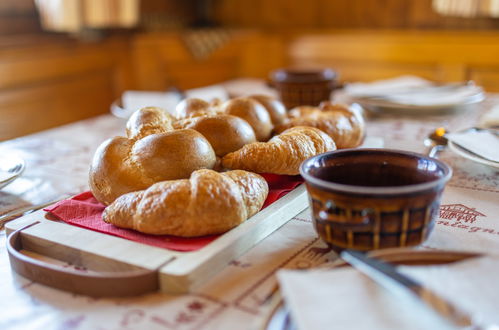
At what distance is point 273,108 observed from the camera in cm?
97

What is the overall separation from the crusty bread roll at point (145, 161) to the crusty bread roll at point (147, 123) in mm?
58

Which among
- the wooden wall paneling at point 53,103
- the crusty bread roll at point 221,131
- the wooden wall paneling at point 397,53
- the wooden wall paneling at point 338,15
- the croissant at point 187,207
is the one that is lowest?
the wooden wall paneling at point 53,103

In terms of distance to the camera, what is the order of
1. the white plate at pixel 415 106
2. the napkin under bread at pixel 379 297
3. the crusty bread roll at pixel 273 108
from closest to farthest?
the napkin under bread at pixel 379 297 → the crusty bread roll at pixel 273 108 → the white plate at pixel 415 106

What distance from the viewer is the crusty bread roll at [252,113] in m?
0.87

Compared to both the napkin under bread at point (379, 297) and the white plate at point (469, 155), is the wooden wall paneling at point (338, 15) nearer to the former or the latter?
the white plate at point (469, 155)

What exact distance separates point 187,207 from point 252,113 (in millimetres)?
330

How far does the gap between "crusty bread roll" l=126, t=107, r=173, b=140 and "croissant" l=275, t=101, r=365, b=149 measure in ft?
0.74

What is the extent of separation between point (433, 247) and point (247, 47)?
2.95 m

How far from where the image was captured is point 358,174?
25.1 inches

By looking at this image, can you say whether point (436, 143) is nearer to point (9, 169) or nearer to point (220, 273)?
point (220, 273)

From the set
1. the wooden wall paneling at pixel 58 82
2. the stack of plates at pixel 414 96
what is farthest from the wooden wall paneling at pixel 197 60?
the stack of plates at pixel 414 96

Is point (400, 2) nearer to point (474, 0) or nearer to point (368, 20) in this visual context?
point (368, 20)

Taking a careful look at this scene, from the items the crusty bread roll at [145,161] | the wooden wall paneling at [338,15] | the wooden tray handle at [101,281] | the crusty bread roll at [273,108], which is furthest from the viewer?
the wooden wall paneling at [338,15]

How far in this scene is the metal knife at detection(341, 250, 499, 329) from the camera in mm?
421
